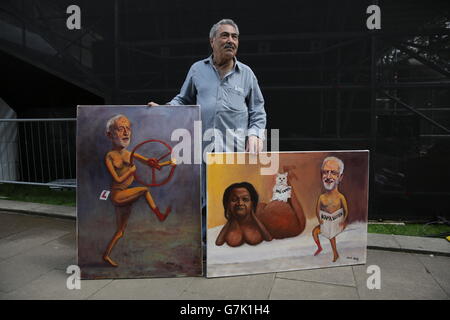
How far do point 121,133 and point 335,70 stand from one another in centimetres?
309

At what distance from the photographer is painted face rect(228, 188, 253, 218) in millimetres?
2677

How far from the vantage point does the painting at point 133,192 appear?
2.62 meters

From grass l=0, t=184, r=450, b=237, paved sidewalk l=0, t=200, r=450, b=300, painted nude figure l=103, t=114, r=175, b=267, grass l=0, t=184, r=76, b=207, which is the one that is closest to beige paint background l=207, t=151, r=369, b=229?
painted nude figure l=103, t=114, r=175, b=267

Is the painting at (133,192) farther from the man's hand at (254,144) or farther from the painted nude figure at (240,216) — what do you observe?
the man's hand at (254,144)

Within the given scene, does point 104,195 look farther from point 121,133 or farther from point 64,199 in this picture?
point 64,199

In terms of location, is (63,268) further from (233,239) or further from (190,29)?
(190,29)

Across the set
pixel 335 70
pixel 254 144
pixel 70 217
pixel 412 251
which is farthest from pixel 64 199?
pixel 412 251

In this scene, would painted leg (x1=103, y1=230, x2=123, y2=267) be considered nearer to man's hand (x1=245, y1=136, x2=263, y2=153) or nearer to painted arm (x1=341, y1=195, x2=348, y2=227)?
man's hand (x1=245, y1=136, x2=263, y2=153)

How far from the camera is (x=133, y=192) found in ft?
8.66

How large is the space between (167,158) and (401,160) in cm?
334

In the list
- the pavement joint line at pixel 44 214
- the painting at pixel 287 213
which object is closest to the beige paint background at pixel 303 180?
the painting at pixel 287 213

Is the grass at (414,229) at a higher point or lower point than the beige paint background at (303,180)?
lower
